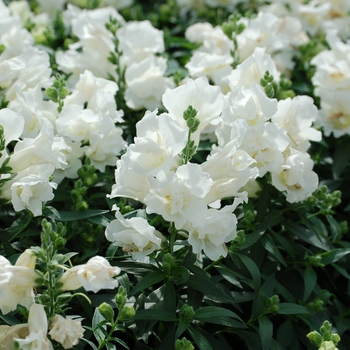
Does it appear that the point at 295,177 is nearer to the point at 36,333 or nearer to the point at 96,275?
the point at 96,275

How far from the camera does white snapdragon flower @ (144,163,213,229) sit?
1.79 metres

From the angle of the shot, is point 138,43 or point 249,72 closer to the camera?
point 249,72

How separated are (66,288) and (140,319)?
363 millimetres

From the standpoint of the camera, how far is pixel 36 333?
1610 mm

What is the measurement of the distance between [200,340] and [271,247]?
517mm

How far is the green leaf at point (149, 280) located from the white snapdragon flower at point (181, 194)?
232 millimetres

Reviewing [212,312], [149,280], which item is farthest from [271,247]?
[149,280]

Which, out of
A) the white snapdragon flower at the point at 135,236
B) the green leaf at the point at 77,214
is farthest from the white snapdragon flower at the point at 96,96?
the white snapdragon flower at the point at 135,236

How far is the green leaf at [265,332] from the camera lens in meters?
2.01

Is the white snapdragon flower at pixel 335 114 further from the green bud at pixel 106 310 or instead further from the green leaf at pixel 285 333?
the green bud at pixel 106 310

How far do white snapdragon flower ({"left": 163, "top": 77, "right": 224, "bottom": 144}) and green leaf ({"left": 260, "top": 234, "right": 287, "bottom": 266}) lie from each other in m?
0.56

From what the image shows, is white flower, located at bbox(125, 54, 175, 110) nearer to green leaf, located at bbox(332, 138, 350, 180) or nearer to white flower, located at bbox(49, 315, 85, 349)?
green leaf, located at bbox(332, 138, 350, 180)

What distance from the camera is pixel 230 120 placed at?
7.32ft

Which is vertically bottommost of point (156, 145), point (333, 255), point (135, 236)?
point (333, 255)
